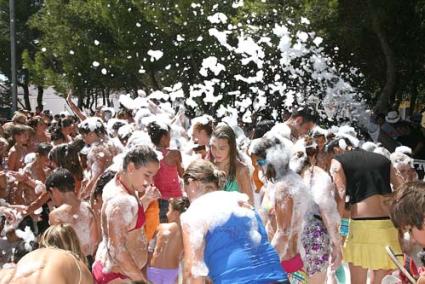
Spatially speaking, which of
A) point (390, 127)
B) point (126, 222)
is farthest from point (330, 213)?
point (390, 127)

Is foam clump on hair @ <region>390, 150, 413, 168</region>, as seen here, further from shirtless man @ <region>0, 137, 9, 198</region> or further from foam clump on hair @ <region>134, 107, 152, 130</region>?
shirtless man @ <region>0, 137, 9, 198</region>

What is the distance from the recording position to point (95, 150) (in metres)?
7.08

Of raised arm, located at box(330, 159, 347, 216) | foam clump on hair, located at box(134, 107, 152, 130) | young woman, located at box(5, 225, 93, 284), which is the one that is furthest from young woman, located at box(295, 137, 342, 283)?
foam clump on hair, located at box(134, 107, 152, 130)

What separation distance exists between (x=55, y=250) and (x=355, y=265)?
12.2 ft

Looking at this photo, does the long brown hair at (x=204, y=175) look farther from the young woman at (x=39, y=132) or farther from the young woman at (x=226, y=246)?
Result: the young woman at (x=39, y=132)

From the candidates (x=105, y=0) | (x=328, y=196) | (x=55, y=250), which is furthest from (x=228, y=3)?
(x=55, y=250)

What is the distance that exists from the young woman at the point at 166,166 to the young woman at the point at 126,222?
228cm

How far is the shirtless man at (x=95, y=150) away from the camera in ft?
22.9

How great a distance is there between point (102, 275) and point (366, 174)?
101 inches

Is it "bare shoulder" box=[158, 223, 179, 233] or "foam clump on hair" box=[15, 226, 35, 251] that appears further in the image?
"foam clump on hair" box=[15, 226, 35, 251]

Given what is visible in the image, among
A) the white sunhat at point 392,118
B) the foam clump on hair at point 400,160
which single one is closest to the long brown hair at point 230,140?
the foam clump on hair at point 400,160

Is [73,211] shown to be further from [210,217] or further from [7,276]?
[7,276]

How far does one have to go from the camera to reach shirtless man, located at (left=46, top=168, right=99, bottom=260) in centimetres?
514

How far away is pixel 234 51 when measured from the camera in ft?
72.1
